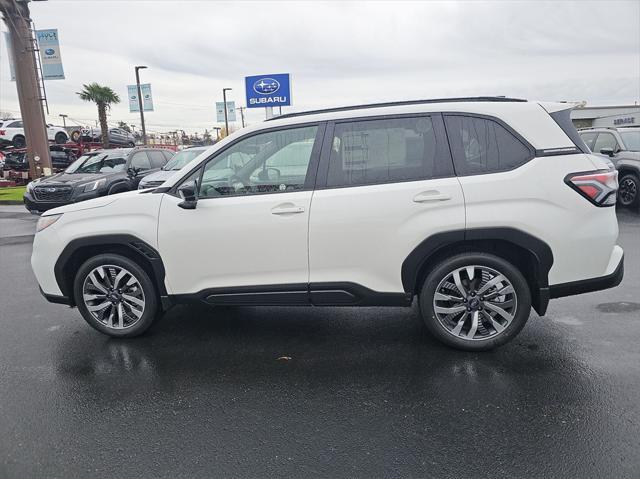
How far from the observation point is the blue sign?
56.9 feet

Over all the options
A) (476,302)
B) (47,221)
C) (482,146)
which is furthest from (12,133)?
(476,302)

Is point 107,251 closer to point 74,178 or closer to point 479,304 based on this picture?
point 479,304

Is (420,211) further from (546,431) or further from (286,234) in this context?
(546,431)

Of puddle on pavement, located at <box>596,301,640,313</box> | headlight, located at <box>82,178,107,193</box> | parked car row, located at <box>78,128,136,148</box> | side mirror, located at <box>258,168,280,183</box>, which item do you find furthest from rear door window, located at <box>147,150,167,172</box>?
parked car row, located at <box>78,128,136,148</box>

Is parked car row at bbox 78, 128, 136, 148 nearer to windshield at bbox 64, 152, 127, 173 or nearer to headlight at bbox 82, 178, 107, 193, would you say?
windshield at bbox 64, 152, 127, 173

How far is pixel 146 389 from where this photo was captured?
10.9 feet

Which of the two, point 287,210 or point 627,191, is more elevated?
point 287,210

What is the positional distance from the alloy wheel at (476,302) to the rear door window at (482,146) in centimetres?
75

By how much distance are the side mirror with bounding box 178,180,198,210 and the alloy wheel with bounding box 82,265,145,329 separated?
2.69ft

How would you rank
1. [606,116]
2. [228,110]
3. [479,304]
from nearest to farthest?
[479,304] → [228,110] → [606,116]

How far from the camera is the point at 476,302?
3547mm

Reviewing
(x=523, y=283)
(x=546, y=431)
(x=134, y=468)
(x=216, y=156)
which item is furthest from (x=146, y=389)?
(x=523, y=283)

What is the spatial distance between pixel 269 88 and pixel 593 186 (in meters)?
15.6

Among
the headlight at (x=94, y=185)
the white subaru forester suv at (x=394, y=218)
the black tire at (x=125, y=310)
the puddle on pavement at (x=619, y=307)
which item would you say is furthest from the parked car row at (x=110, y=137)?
the puddle on pavement at (x=619, y=307)
